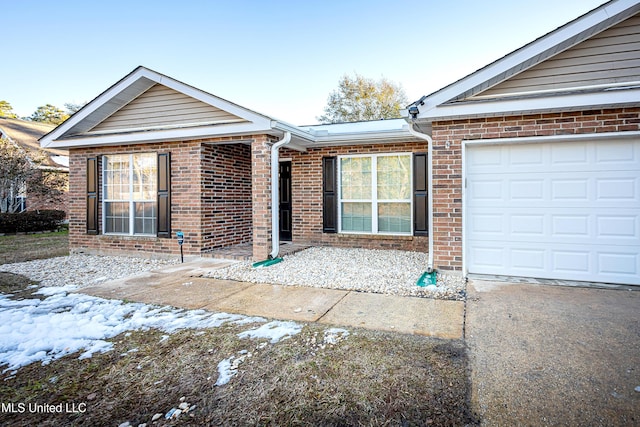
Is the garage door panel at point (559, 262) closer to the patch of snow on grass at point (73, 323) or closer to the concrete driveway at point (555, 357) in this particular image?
the concrete driveway at point (555, 357)

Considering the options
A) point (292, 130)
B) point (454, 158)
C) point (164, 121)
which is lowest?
point (454, 158)

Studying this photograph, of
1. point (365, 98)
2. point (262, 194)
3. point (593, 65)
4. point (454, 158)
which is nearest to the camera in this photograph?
point (593, 65)

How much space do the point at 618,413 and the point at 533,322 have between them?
1.58 m

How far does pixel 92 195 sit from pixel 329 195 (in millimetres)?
5516

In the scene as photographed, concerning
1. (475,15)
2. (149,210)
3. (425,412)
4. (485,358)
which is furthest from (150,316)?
(475,15)

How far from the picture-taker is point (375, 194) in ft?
A: 27.5

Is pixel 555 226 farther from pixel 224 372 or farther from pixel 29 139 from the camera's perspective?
pixel 29 139

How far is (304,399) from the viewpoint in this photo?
236 cm

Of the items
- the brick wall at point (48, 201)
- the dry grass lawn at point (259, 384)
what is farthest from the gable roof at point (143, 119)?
the brick wall at point (48, 201)

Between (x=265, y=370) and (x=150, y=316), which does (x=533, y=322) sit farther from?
(x=150, y=316)

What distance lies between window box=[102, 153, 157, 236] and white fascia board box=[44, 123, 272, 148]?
0.41 metres

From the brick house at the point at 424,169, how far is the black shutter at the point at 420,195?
31mm

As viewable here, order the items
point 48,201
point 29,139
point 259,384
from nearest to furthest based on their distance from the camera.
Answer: point 259,384 → point 48,201 → point 29,139

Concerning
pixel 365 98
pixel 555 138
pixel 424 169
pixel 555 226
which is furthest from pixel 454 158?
pixel 365 98
